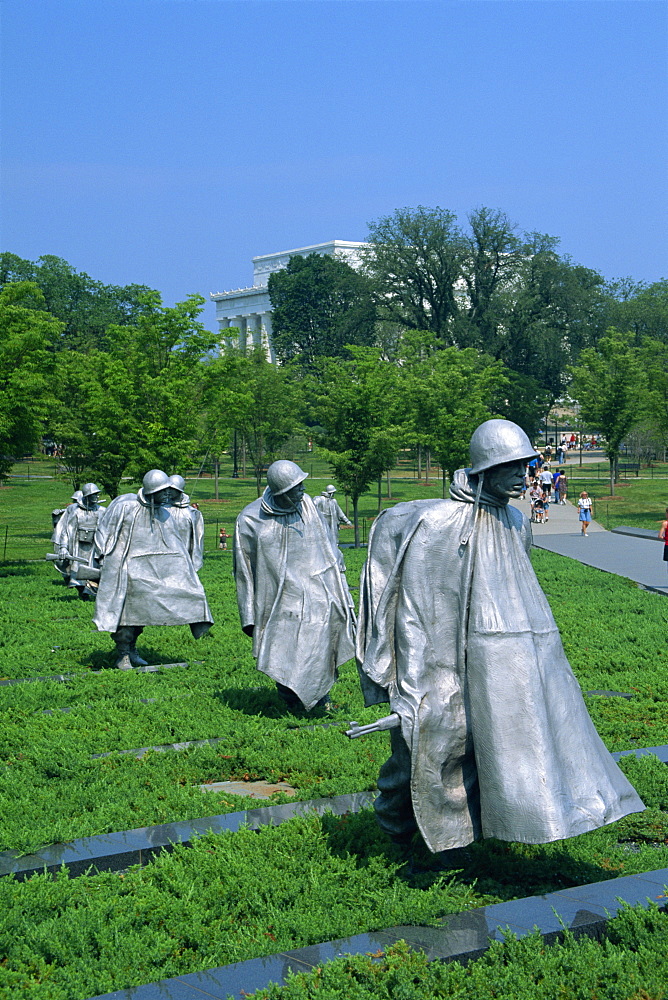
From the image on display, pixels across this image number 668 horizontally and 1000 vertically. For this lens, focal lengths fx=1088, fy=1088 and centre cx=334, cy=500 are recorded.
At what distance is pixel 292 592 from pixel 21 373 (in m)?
13.4

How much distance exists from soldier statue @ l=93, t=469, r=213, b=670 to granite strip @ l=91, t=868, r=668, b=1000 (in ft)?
22.5

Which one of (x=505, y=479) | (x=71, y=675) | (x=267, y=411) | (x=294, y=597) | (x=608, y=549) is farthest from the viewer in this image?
(x=267, y=411)

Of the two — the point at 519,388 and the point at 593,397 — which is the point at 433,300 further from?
the point at 593,397

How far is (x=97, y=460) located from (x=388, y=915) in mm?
24554

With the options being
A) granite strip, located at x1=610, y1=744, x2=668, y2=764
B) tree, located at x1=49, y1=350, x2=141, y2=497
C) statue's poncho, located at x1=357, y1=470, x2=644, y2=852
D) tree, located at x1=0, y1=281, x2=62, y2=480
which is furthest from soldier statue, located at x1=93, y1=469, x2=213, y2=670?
tree, located at x1=49, y1=350, x2=141, y2=497

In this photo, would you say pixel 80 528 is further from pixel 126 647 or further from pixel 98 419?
pixel 126 647

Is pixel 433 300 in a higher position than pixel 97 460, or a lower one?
higher

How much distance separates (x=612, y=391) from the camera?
42.1 metres

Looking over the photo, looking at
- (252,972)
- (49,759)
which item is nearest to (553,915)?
(252,972)

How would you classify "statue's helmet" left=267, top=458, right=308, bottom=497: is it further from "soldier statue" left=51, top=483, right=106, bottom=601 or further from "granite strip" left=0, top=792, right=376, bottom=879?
"soldier statue" left=51, top=483, right=106, bottom=601

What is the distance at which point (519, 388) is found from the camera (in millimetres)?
59188

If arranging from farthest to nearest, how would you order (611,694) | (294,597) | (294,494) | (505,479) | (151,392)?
1. (151,392)
2. (611,694)
3. (294,494)
4. (294,597)
5. (505,479)

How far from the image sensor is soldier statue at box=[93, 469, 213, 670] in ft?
36.9

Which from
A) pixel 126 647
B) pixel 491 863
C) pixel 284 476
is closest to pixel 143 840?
pixel 491 863
